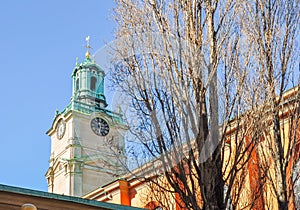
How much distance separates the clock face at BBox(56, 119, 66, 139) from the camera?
4906cm

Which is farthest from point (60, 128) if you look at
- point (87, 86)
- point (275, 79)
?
point (275, 79)

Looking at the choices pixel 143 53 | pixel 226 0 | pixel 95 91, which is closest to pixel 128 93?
pixel 143 53

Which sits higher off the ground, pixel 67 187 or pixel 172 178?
pixel 67 187

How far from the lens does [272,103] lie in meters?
12.2

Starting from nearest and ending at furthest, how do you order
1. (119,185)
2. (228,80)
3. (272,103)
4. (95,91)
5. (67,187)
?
1. (228,80)
2. (272,103)
3. (119,185)
4. (67,187)
5. (95,91)

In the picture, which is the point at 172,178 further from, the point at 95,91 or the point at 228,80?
the point at 95,91

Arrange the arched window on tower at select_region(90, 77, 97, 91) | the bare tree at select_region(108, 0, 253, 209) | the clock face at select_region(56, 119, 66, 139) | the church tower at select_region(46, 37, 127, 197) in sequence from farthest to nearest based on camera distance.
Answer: the arched window on tower at select_region(90, 77, 97, 91), the clock face at select_region(56, 119, 66, 139), the church tower at select_region(46, 37, 127, 197), the bare tree at select_region(108, 0, 253, 209)

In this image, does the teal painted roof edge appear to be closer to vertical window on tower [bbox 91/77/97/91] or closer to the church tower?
the church tower

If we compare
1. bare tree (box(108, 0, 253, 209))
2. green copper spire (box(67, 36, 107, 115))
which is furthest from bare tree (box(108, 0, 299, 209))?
green copper spire (box(67, 36, 107, 115))

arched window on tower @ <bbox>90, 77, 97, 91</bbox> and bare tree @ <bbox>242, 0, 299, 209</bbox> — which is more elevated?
arched window on tower @ <bbox>90, 77, 97, 91</bbox>

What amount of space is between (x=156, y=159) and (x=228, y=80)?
209 centimetres

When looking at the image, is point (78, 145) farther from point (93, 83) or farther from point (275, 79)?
point (275, 79)

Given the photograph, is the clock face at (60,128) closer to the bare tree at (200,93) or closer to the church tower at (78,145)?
the church tower at (78,145)

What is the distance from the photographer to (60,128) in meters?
49.9
